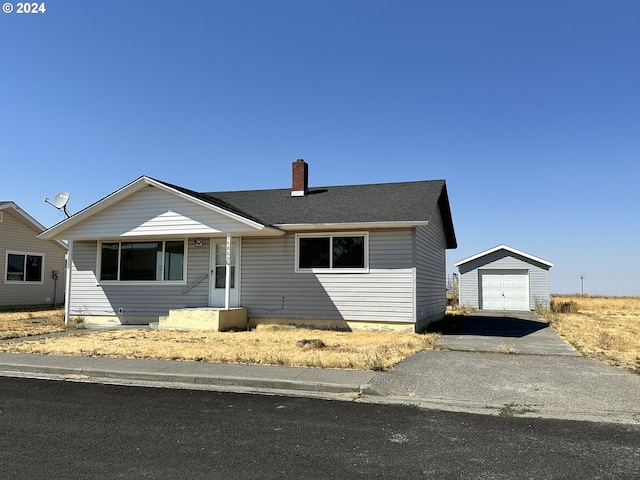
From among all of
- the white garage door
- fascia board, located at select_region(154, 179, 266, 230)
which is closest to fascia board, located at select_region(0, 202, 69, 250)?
fascia board, located at select_region(154, 179, 266, 230)

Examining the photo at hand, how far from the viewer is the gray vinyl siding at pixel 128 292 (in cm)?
1697

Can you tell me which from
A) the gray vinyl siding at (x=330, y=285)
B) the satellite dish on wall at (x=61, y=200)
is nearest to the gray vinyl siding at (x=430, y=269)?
the gray vinyl siding at (x=330, y=285)

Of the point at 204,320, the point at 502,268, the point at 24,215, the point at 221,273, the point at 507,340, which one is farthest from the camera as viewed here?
the point at 502,268

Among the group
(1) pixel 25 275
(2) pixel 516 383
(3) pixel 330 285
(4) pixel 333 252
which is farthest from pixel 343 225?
(1) pixel 25 275

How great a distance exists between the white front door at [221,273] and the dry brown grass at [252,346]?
204 centimetres

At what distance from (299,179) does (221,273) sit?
15.9ft

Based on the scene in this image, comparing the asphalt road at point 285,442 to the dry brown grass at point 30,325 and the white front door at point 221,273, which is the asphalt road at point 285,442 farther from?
the white front door at point 221,273

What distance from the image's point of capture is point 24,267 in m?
26.1

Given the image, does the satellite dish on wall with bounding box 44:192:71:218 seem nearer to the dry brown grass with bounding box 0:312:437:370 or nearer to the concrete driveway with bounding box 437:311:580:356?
the dry brown grass with bounding box 0:312:437:370

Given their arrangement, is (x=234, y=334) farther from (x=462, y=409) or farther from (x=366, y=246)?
(x=462, y=409)

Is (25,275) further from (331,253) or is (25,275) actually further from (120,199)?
(331,253)

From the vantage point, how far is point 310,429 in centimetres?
572

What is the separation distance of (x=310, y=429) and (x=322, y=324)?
9880 mm

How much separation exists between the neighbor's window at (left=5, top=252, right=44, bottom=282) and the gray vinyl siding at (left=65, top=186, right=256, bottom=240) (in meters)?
10.5
